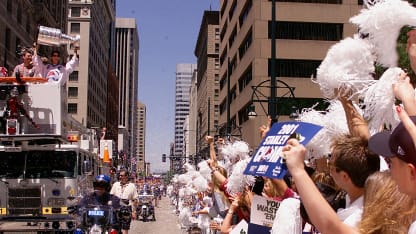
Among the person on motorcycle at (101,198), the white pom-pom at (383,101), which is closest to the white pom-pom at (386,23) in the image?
the white pom-pom at (383,101)

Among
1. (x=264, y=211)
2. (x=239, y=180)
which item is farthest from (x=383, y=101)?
(x=239, y=180)

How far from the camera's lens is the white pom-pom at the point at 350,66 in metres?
3.83

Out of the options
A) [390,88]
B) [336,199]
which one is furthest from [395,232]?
[336,199]

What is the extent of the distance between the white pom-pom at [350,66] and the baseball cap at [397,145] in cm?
101

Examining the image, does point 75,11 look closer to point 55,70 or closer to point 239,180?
point 55,70

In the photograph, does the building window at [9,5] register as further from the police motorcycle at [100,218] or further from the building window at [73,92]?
the building window at [73,92]

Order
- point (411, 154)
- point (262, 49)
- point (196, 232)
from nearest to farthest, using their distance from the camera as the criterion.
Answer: point (411, 154) < point (196, 232) < point (262, 49)

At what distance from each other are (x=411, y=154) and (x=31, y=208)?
43.5 ft

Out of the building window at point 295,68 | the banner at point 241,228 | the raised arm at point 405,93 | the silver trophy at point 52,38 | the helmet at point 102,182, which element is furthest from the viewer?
the building window at point 295,68

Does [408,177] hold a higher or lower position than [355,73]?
lower

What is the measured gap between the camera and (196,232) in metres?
11.9

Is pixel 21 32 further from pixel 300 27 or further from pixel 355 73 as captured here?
pixel 355 73

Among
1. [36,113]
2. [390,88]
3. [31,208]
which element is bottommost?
→ [31,208]

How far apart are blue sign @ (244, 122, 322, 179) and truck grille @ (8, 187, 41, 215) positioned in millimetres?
11363
